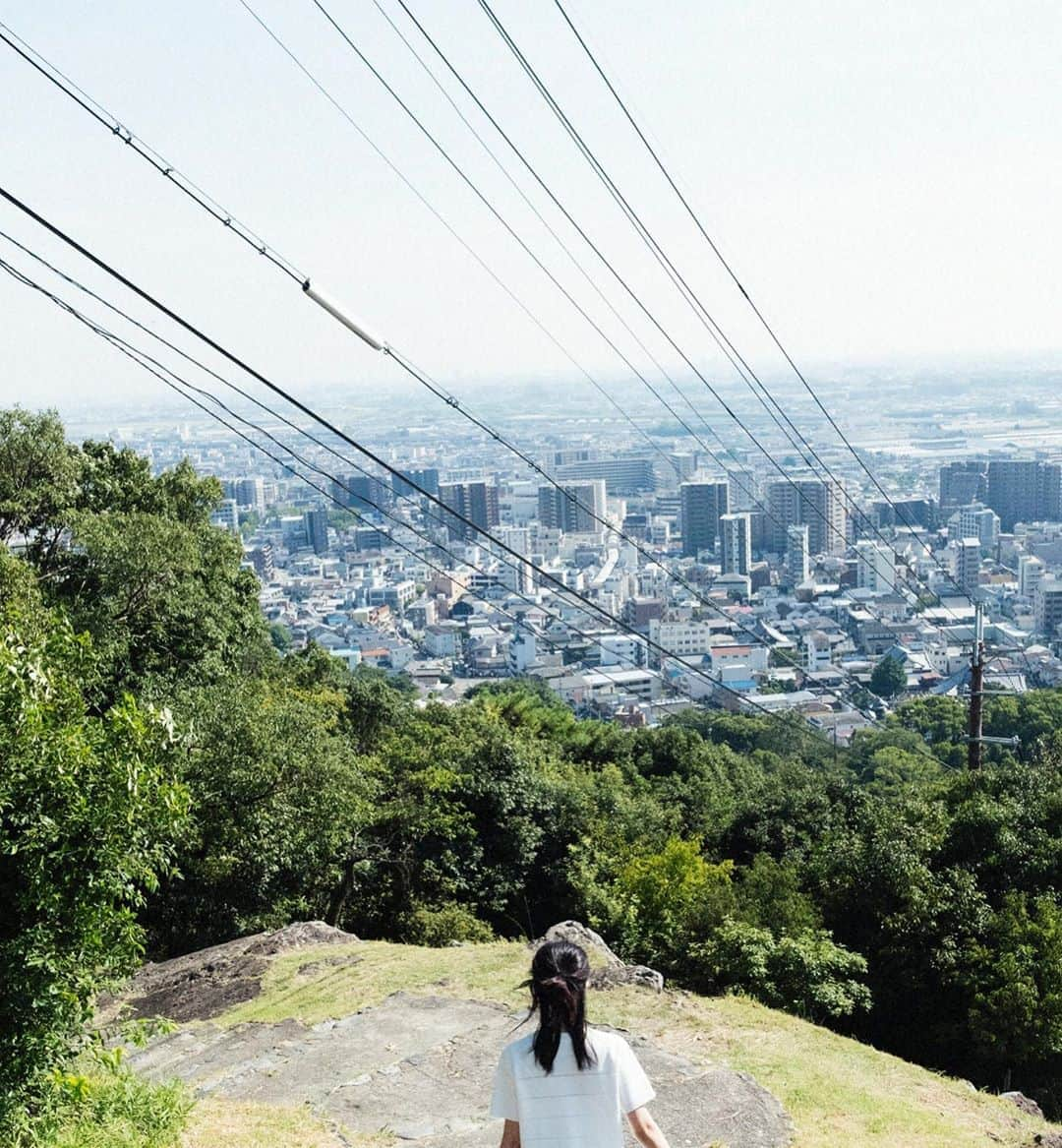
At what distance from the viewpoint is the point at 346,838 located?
34.3 feet

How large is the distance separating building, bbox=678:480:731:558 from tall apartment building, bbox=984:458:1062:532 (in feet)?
70.2

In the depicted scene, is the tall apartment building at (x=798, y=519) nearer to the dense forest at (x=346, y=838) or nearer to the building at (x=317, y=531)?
the building at (x=317, y=531)

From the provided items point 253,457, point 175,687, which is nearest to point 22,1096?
point 175,687

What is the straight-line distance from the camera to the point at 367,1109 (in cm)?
534

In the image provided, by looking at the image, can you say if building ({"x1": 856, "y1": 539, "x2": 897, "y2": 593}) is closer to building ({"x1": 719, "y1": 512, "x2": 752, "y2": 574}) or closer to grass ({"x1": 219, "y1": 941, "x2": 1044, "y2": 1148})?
building ({"x1": 719, "y1": 512, "x2": 752, "y2": 574})

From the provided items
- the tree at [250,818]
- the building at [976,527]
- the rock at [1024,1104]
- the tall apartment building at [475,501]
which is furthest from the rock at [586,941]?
the building at [976,527]

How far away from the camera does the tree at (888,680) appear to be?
57525mm

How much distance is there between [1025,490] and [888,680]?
4986 centimetres

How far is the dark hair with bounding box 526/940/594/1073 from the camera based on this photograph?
97.5 inches

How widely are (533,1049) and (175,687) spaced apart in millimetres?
9727

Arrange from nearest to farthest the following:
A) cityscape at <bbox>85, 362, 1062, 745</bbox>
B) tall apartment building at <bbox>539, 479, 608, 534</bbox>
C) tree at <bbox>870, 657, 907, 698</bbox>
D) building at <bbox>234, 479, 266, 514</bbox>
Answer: tree at <bbox>870, 657, 907, 698</bbox> < cityscape at <bbox>85, 362, 1062, 745</bbox> < tall apartment building at <bbox>539, 479, 608, 534</bbox> < building at <bbox>234, 479, 266, 514</bbox>

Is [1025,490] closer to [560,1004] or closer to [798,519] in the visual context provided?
[798,519]

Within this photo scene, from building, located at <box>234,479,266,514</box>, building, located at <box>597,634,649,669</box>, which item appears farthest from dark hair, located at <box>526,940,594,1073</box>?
building, located at <box>234,479,266,514</box>

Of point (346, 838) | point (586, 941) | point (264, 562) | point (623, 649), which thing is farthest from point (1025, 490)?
point (586, 941)
